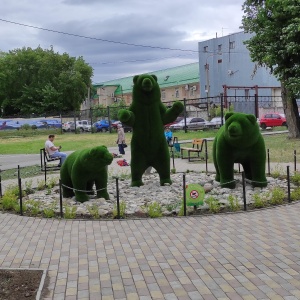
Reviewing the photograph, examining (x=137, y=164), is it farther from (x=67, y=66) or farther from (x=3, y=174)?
(x=67, y=66)

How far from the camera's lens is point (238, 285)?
431cm

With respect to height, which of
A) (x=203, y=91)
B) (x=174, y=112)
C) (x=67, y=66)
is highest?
(x=67, y=66)

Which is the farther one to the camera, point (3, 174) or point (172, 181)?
point (3, 174)

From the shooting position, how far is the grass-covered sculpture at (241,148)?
8836 mm

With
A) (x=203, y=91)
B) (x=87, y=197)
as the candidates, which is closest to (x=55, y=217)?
(x=87, y=197)

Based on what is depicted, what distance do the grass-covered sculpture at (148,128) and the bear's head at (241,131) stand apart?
1.56 meters

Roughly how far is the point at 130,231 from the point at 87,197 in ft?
8.02

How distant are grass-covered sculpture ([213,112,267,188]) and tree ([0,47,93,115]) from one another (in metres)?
45.2

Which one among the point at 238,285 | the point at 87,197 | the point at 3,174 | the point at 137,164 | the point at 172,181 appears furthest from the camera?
the point at 3,174

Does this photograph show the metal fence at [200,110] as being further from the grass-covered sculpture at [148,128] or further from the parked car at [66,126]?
the grass-covered sculpture at [148,128]

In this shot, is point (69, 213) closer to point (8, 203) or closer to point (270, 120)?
point (8, 203)

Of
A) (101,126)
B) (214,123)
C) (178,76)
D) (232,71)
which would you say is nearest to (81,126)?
(101,126)

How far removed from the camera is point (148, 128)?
991 centimetres

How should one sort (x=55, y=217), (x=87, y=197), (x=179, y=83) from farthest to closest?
(x=179, y=83)
(x=87, y=197)
(x=55, y=217)
